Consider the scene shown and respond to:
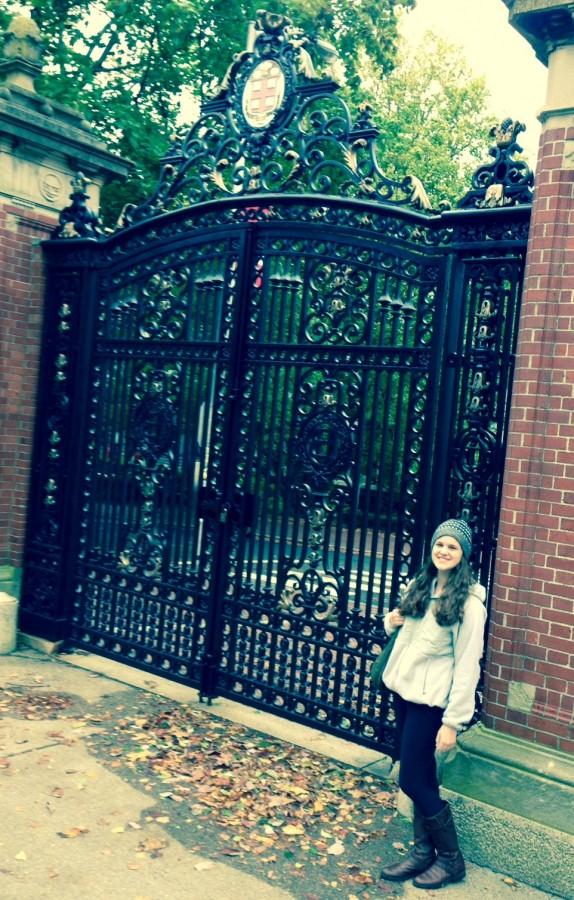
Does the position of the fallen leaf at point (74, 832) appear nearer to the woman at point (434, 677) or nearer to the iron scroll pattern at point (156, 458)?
the woman at point (434, 677)

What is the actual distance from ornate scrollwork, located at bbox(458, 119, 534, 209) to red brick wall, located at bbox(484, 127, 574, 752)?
1.36ft

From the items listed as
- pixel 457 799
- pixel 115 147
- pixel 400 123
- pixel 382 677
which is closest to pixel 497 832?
pixel 457 799

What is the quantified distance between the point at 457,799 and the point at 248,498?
8.23 feet

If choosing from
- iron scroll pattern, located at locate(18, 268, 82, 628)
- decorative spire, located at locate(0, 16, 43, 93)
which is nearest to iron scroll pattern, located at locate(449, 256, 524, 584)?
iron scroll pattern, located at locate(18, 268, 82, 628)

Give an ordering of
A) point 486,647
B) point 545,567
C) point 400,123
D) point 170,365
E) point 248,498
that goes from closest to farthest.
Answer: point 545,567
point 486,647
point 248,498
point 170,365
point 400,123

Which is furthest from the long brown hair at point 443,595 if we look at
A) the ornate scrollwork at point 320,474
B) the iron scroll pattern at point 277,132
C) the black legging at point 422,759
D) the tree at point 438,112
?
the tree at point 438,112

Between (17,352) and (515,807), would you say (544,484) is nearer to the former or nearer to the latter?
(515,807)

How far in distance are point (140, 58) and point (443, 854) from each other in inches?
635

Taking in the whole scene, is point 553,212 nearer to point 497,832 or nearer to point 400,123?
point 497,832

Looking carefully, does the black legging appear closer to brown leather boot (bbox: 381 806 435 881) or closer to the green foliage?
brown leather boot (bbox: 381 806 435 881)

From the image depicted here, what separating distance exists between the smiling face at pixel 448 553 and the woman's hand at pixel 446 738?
2.35 ft

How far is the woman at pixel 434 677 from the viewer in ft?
13.0

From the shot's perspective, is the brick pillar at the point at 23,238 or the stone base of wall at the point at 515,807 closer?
the stone base of wall at the point at 515,807

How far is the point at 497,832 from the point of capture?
13.8 feet
